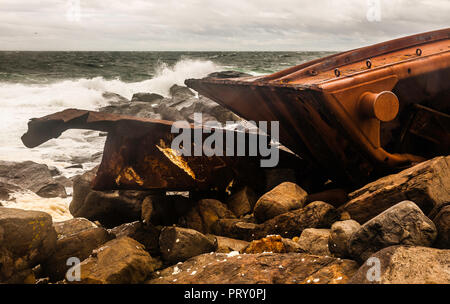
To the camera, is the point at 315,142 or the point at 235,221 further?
the point at 315,142

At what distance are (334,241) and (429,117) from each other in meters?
1.73

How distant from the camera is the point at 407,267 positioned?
1537mm

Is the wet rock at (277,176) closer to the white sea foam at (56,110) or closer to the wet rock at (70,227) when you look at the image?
the wet rock at (70,227)

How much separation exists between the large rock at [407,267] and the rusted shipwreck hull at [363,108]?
1.22 m

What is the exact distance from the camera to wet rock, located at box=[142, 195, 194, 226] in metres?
3.03

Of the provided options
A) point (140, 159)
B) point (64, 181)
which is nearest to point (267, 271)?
point (140, 159)

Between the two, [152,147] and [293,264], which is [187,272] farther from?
[152,147]

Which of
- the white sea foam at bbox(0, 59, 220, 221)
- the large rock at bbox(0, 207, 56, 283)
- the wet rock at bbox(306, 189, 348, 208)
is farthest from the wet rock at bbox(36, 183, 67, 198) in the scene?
the wet rock at bbox(306, 189, 348, 208)

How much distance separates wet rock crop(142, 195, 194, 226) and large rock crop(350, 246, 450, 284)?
1.82 meters

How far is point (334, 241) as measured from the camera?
208cm

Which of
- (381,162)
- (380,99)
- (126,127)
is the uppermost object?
(380,99)

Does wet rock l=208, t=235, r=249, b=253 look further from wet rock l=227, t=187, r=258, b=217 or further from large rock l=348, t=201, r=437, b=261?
large rock l=348, t=201, r=437, b=261

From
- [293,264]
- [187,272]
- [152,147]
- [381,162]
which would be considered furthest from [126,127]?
[381,162]

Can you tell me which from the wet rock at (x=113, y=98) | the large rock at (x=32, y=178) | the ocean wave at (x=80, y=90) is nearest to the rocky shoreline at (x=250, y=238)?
the large rock at (x=32, y=178)
